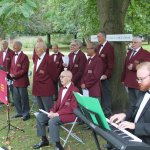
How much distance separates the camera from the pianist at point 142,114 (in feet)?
14.1

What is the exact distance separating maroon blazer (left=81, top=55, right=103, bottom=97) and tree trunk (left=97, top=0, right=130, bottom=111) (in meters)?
1.46

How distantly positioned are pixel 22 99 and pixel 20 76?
61 centimetres

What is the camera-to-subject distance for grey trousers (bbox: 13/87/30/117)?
979cm

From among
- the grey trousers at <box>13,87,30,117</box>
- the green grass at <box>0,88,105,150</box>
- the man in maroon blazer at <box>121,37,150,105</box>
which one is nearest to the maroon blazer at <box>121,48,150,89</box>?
the man in maroon blazer at <box>121,37,150,105</box>

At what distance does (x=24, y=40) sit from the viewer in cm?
4953

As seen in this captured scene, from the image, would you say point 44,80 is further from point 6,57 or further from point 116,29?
point 6,57

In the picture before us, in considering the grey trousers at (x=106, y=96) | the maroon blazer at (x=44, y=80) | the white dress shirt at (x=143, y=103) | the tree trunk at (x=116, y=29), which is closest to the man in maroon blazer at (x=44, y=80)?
the maroon blazer at (x=44, y=80)

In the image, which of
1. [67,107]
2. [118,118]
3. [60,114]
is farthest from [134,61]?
[118,118]

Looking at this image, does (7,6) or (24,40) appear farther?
(24,40)

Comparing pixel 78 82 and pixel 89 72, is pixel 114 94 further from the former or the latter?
pixel 89 72

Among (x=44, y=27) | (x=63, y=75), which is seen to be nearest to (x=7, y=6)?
(x=63, y=75)

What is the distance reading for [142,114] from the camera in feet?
14.8

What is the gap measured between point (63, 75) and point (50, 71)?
4.86 ft

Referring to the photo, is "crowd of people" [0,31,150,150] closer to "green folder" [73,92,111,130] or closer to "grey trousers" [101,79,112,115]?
"grey trousers" [101,79,112,115]
